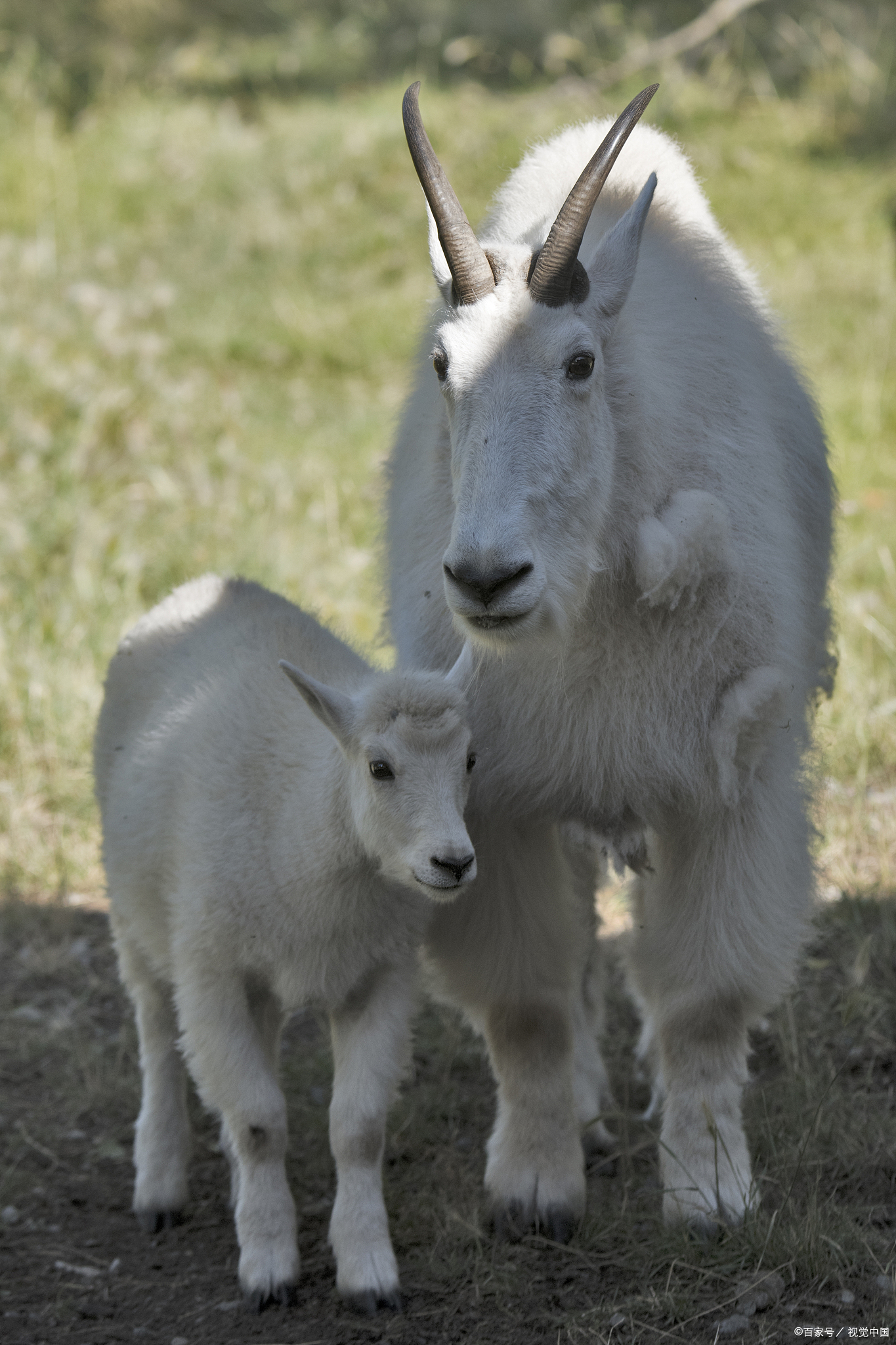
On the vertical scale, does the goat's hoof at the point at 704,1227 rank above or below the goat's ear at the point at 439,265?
below

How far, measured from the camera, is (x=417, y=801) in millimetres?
2939

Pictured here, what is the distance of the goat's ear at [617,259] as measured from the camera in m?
3.01

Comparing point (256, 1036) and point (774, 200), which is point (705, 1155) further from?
point (774, 200)

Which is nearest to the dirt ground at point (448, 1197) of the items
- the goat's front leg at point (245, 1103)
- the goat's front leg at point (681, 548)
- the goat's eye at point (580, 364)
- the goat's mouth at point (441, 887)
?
the goat's front leg at point (245, 1103)

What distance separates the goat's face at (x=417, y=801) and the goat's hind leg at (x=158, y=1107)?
0.96 m

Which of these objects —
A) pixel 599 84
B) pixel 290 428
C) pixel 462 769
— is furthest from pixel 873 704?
pixel 599 84

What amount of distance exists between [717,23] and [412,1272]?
697 centimetres

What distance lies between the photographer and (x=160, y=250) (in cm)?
1046

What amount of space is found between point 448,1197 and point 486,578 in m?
1.66

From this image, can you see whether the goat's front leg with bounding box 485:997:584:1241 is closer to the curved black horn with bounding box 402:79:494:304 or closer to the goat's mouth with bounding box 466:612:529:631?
the goat's mouth with bounding box 466:612:529:631

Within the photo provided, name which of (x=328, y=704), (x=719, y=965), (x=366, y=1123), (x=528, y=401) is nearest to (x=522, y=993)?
(x=719, y=965)

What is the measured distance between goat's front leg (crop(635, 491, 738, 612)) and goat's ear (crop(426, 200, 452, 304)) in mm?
611

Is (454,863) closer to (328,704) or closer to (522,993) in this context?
(328,704)

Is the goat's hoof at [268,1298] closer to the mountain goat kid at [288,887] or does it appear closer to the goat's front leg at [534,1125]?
the mountain goat kid at [288,887]
